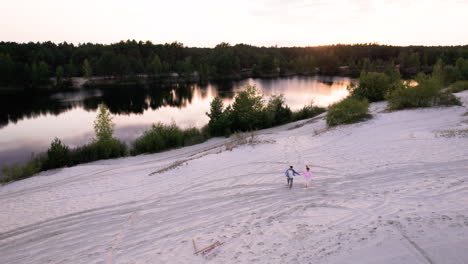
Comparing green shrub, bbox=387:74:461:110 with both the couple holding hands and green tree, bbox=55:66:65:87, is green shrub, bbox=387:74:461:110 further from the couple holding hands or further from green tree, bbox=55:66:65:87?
green tree, bbox=55:66:65:87

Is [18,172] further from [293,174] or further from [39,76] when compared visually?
[39,76]

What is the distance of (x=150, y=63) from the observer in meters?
105

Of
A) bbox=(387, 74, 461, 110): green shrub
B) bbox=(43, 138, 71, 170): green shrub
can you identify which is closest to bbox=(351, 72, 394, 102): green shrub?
bbox=(387, 74, 461, 110): green shrub

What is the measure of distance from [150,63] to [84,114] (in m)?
60.7

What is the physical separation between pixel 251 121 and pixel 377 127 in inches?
515

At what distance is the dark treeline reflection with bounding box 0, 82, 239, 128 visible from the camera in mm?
50000

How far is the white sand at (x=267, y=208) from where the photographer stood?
784 centimetres

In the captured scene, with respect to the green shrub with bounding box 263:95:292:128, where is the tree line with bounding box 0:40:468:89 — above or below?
above

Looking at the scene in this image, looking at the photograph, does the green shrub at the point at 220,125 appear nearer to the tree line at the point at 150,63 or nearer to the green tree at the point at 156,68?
the tree line at the point at 150,63

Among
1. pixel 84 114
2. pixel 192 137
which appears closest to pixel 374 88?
pixel 192 137

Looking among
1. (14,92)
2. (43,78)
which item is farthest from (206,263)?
(43,78)

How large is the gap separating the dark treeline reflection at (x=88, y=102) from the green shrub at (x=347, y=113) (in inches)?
1365

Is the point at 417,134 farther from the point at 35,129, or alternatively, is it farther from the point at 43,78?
the point at 43,78

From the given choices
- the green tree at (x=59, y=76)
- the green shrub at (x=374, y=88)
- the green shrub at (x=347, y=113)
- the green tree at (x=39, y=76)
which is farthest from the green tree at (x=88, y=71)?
the green shrub at (x=347, y=113)
